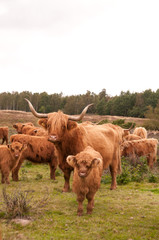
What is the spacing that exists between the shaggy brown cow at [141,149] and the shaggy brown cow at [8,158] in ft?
19.7

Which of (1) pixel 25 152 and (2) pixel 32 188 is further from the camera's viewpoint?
(1) pixel 25 152

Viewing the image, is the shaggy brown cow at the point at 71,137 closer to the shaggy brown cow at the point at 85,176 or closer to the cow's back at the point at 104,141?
the cow's back at the point at 104,141

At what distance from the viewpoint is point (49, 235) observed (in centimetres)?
411

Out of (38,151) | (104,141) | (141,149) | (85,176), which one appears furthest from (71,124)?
(141,149)

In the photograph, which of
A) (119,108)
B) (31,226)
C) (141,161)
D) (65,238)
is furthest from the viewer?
(119,108)

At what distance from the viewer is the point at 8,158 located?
8.13m

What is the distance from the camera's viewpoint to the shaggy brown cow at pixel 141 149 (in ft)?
41.8

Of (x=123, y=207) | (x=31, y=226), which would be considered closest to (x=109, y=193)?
(x=123, y=207)

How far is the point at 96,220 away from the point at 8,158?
4.24 m

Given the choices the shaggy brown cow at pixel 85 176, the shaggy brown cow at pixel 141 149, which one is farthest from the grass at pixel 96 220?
the shaggy brown cow at pixel 141 149

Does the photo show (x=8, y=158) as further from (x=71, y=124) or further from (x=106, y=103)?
(x=106, y=103)

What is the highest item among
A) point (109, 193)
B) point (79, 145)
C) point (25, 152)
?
point (79, 145)

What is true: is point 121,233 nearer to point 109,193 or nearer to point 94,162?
point 94,162

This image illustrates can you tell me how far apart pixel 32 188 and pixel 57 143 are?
1.79 meters
